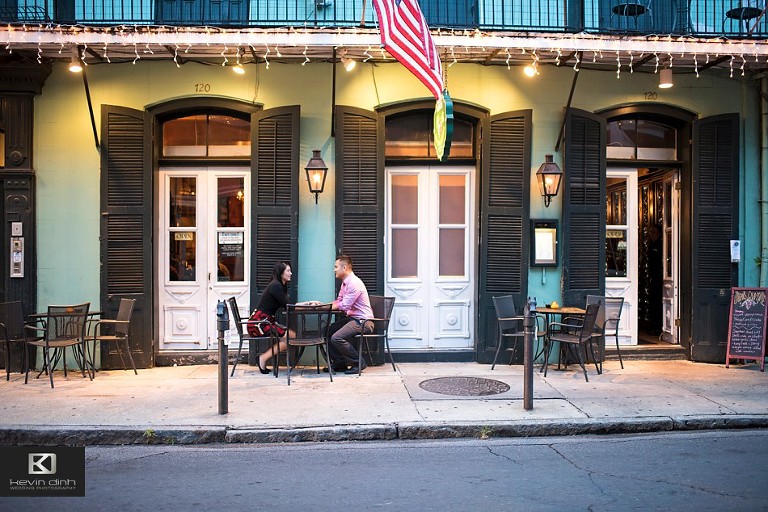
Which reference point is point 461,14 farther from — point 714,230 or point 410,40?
point 714,230

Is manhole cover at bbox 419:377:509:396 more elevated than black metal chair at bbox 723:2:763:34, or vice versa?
black metal chair at bbox 723:2:763:34

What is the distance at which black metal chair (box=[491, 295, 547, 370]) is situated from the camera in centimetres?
925

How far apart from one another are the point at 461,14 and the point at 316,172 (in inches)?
127

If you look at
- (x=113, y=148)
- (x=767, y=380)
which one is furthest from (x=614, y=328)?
(x=113, y=148)

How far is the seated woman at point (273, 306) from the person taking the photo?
872 cm

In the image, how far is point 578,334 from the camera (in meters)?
9.16

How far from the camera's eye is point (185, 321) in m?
9.75

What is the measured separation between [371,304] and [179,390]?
284 centimetres

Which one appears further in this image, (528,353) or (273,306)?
(273,306)

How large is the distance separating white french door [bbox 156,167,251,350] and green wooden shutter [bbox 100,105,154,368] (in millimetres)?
400

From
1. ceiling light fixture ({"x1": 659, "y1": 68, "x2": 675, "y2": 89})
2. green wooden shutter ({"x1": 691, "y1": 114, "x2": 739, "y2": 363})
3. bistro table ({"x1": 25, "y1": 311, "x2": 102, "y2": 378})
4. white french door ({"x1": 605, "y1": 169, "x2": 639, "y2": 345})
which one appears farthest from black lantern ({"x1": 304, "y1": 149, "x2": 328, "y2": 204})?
green wooden shutter ({"x1": 691, "y1": 114, "x2": 739, "y2": 363})

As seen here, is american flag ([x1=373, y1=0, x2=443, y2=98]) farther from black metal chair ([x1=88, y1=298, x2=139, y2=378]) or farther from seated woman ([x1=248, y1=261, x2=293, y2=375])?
black metal chair ([x1=88, y1=298, x2=139, y2=378])

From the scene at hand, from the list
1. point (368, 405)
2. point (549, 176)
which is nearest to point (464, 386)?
point (368, 405)

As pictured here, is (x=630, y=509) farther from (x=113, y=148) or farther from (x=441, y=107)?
(x=113, y=148)
